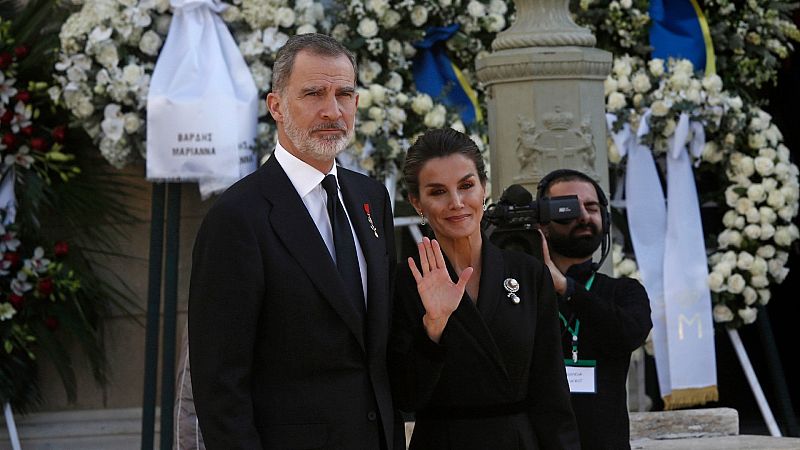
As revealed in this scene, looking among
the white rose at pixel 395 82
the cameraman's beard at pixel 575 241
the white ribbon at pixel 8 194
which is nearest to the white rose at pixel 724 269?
the white rose at pixel 395 82

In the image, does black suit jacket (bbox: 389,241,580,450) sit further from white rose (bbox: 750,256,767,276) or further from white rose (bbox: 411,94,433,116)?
white rose (bbox: 750,256,767,276)

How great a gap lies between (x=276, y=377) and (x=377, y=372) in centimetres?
26

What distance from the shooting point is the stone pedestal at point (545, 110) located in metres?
5.27

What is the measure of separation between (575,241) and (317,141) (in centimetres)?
135

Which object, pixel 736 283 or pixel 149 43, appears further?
pixel 736 283

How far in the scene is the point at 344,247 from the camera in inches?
137

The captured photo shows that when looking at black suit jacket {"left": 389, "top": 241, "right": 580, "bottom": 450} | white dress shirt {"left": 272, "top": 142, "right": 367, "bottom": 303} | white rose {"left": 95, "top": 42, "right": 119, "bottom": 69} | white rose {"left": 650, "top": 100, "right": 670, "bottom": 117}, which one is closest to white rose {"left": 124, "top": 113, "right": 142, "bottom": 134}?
white rose {"left": 95, "top": 42, "right": 119, "bottom": 69}

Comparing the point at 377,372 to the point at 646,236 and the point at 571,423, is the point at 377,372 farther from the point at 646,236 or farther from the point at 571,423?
the point at 646,236

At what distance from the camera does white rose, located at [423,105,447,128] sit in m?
7.39

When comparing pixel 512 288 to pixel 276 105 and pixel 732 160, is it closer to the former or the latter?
pixel 276 105

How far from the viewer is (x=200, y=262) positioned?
3379 millimetres

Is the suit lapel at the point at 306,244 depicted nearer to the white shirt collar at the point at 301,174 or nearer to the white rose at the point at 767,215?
the white shirt collar at the point at 301,174

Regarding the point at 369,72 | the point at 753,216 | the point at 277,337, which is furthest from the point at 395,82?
the point at 277,337

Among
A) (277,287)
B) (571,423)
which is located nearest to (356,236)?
(277,287)
